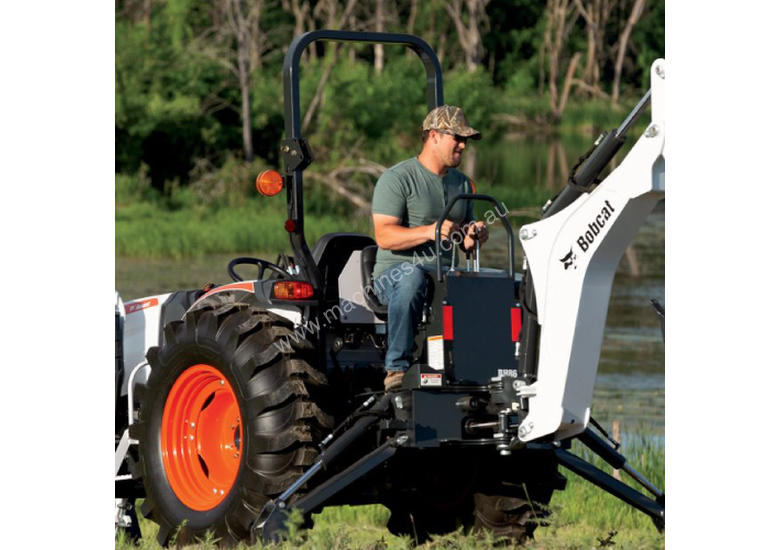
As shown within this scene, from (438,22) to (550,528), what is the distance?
24683 millimetres

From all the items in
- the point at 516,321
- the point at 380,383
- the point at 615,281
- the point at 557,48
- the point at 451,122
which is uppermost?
the point at 557,48

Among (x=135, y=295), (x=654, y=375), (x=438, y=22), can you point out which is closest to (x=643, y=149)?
(x=654, y=375)

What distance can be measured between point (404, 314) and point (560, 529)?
1.61 meters

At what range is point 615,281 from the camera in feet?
60.6

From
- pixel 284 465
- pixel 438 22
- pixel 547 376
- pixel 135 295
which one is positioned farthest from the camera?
pixel 438 22

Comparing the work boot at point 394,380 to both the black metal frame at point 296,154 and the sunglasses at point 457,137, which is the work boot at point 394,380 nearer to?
the black metal frame at point 296,154

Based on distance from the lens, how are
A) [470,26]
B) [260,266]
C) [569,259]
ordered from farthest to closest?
[470,26], [260,266], [569,259]

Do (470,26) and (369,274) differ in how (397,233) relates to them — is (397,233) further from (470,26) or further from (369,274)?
(470,26)

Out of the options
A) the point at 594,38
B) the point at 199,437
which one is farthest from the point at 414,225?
the point at 594,38

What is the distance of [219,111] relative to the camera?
969 inches

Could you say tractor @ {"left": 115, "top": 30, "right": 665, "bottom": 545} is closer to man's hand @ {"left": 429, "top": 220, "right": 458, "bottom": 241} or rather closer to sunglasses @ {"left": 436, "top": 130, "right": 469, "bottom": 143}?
man's hand @ {"left": 429, "top": 220, "right": 458, "bottom": 241}

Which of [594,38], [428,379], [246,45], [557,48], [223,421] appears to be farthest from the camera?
[594,38]

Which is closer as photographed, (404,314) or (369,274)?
(404,314)

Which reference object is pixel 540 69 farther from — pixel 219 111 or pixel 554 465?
pixel 554 465
